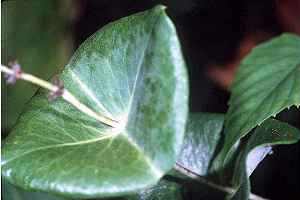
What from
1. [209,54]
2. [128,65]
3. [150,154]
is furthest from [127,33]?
[209,54]

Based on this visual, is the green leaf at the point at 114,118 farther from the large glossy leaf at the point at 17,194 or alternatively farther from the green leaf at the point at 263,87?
the large glossy leaf at the point at 17,194

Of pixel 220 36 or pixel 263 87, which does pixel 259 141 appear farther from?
pixel 220 36

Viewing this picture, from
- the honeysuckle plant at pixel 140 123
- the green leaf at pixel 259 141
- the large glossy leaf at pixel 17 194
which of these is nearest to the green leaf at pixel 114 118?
the honeysuckle plant at pixel 140 123

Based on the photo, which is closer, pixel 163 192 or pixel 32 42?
pixel 163 192

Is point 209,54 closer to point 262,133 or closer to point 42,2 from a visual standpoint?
point 42,2

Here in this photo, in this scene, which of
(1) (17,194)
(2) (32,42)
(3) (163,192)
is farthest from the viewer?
(2) (32,42)

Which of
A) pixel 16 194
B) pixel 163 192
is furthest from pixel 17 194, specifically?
pixel 163 192

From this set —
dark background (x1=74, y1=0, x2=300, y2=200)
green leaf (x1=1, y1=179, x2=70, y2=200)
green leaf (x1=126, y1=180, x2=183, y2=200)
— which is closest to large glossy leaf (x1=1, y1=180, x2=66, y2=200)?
green leaf (x1=1, y1=179, x2=70, y2=200)
